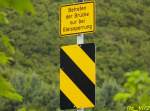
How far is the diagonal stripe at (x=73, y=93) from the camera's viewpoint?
19.4ft

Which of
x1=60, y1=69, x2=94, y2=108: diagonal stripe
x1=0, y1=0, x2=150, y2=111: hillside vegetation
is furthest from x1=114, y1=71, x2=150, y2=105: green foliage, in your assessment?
x1=0, y1=0, x2=150, y2=111: hillside vegetation

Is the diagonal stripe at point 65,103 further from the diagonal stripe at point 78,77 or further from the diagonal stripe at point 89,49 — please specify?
the diagonal stripe at point 89,49

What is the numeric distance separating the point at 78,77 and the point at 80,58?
0.47 ft

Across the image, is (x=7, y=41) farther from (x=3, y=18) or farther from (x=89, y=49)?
(x=89, y=49)


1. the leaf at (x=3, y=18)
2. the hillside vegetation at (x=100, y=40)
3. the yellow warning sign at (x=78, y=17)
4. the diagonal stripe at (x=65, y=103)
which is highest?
the leaf at (x=3, y=18)

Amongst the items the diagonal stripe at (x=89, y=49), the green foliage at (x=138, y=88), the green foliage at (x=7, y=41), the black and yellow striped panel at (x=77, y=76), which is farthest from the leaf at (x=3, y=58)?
the diagonal stripe at (x=89, y=49)

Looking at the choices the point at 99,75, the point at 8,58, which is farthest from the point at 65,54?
the point at 99,75

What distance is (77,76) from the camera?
5.99 metres

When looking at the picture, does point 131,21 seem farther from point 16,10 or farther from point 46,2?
point 16,10

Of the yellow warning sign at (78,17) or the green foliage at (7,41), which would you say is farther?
the yellow warning sign at (78,17)

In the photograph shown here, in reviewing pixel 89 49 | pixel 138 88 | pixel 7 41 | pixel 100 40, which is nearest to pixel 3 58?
pixel 7 41

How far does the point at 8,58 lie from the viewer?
342 centimetres

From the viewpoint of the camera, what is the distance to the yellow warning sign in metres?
5.96

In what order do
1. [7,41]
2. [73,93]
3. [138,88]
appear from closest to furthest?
[138,88] → [7,41] → [73,93]
